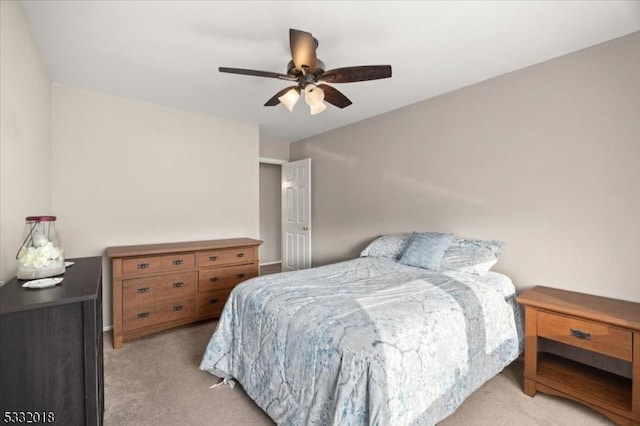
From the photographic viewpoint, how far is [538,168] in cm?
236

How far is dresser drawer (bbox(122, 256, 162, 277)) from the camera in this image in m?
2.67

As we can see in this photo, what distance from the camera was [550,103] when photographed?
90.6 inches

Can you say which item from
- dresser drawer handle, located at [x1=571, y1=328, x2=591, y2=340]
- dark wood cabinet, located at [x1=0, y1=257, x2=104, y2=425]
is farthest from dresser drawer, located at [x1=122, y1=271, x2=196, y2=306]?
dresser drawer handle, located at [x1=571, y1=328, x2=591, y2=340]

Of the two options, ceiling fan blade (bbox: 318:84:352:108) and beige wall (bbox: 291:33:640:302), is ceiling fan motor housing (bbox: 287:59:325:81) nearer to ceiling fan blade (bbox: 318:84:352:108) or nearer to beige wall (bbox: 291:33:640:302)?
ceiling fan blade (bbox: 318:84:352:108)

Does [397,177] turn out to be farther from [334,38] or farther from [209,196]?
[209,196]

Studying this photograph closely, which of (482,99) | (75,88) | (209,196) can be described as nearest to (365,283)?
(482,99)

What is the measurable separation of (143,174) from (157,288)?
1285 mm

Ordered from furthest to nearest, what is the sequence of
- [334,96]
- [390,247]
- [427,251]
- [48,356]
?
[390,247], [427,251], [334,96], [48,356]

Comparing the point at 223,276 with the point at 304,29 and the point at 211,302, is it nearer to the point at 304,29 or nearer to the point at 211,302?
the point at 211,302

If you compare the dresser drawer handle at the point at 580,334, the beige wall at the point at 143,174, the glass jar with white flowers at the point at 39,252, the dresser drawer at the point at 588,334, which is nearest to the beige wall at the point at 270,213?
the beige wall at the point at 143,174

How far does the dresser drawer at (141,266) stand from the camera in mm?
2668

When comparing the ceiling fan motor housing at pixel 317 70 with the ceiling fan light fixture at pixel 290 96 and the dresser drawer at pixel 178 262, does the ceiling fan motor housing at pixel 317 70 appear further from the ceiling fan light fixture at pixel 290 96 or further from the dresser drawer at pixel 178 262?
the dresser drawer at pixel 178 262

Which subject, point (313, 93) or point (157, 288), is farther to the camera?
point (157, 288)


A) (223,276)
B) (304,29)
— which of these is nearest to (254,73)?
(304,29)
